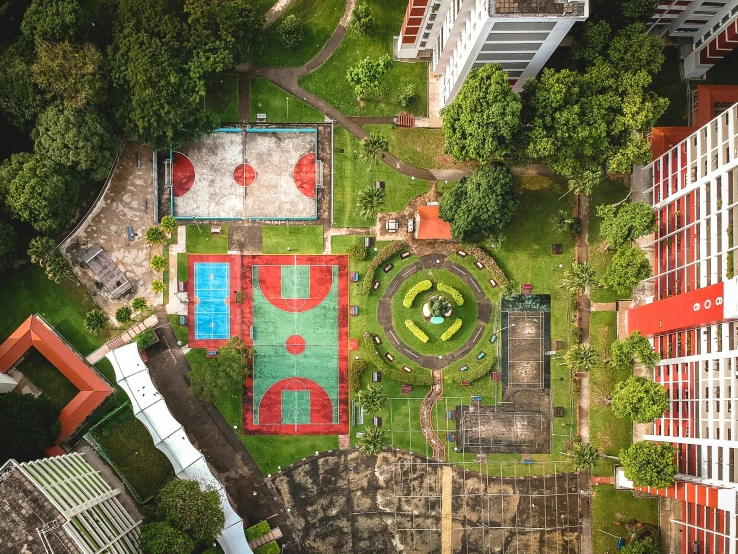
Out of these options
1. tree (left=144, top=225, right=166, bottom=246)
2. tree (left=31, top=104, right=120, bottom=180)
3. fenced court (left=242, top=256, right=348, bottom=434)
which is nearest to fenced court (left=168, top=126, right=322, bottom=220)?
tree (left=144, top=225, right=166, bottom=246)

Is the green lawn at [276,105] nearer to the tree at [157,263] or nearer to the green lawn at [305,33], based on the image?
A: the green lawn at [305,33]

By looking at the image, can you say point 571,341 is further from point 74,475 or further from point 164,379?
point 74,475

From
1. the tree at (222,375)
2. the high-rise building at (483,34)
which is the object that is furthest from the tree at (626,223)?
the tree at (222,375)

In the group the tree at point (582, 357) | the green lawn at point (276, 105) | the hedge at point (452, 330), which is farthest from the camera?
the green lawn at point (276, 105)

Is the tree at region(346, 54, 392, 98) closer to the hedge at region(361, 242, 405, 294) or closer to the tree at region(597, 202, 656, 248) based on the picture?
the hedge at region(361, 242, 405, 294)

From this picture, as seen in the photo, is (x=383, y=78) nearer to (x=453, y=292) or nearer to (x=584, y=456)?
(x=453, y=292)
